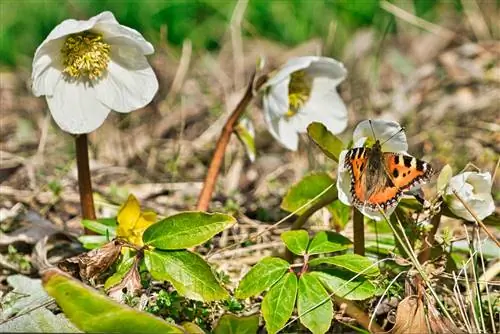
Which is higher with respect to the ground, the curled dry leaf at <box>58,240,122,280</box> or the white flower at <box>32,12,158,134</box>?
the white flower at <box>32,12,158,134</box>

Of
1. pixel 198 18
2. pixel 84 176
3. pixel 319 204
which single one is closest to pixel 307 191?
pixel 319 204

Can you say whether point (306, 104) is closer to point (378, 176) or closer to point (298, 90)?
point (298, 90)

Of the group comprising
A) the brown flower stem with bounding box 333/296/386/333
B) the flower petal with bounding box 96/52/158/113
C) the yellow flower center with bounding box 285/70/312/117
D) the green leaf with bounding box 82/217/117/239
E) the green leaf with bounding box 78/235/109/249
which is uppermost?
the flower petal with bounding box 96/52/158/113

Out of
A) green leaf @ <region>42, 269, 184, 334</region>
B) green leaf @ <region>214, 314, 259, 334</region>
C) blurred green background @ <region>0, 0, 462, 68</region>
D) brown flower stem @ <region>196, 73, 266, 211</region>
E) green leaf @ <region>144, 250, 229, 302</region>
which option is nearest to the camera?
green leaf @ <region>42, 269, 184, 334</region>

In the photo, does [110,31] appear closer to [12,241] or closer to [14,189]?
[12,241]

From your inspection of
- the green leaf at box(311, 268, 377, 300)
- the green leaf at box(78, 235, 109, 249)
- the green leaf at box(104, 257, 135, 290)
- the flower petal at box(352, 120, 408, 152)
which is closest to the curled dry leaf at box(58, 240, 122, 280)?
the green leaf at box(104, 257, 135, 290)

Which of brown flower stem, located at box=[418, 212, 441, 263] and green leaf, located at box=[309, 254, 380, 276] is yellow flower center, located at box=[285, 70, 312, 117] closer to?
brown flower stem, located at box=[418, 212, 441, 263]

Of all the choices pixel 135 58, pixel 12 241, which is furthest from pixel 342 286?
pixel 12 241
